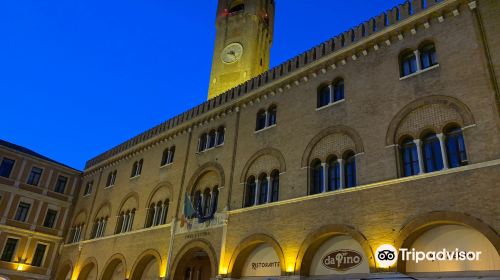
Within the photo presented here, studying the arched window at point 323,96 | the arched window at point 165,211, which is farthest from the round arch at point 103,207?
the arched window at point 323,96

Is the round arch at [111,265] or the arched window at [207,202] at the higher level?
the arched window at [207,202]

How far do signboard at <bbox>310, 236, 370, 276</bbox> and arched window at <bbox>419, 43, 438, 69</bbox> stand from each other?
6563mm

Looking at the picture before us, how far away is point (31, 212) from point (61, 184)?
316 centimetres

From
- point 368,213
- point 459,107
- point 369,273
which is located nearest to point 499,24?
point 459,107

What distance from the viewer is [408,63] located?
14594 millimetres

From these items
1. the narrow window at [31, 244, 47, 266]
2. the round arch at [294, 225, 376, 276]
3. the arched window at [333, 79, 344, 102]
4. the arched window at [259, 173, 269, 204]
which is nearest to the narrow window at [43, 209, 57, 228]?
the narrow window at [31, 244, 47, 266]

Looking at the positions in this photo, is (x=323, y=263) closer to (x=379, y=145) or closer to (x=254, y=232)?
(x=254, y=232)

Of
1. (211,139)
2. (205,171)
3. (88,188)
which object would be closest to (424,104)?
(205,171)

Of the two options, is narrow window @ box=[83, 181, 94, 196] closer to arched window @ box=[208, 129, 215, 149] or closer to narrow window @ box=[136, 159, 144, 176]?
narrow window @ box=[136, 159, 144, 176]

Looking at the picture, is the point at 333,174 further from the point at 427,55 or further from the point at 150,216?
the point at 150,216

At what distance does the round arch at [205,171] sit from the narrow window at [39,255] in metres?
15.1

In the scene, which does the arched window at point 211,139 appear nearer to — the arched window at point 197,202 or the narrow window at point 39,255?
the arched window at point 197,202

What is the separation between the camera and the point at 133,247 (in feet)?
73.0

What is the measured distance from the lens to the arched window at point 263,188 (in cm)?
1733
